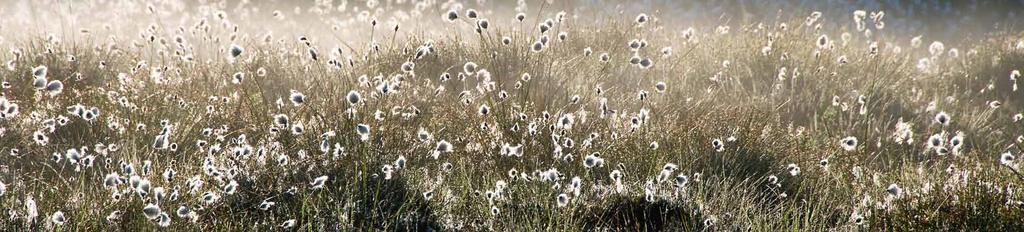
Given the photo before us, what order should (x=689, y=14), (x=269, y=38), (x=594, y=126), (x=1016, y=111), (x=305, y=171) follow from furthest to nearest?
(x=689, y=14)
(x=269, y=38)
(x=1016, y=111)
(x=594, y=126)
(x=305, y=171)

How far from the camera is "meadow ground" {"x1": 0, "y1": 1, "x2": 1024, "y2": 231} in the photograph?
2.24 meters

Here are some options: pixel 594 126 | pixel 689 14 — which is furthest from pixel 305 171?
pixel 689 14

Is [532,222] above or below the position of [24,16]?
below

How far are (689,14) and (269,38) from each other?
392cm

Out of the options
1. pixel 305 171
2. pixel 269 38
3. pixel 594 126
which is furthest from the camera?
pixel 269 38

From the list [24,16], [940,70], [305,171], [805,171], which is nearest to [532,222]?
[305,171]

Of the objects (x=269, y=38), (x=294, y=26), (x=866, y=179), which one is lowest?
(x=866, y=179)

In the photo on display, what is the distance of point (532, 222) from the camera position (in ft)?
7.46

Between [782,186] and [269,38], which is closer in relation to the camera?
[782,186]

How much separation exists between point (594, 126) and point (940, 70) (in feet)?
9.14

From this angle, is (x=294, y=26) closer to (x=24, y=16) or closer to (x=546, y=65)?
(x=24, y=16)

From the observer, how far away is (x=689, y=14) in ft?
24.3

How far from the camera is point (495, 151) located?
110 inches

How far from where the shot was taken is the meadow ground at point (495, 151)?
224cm
